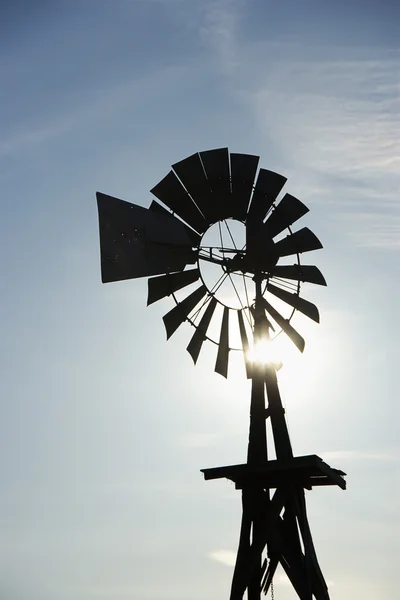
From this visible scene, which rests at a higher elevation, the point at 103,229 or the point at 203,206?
the point at 203,206

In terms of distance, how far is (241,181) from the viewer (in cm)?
1328

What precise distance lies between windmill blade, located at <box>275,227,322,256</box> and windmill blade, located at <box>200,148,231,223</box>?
1.07 m

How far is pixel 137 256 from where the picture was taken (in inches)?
489

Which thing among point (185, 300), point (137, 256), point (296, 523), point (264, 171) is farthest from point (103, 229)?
point (296, 523)

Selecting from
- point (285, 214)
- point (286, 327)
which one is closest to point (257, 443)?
point (286, 327)

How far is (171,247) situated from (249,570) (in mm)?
4984

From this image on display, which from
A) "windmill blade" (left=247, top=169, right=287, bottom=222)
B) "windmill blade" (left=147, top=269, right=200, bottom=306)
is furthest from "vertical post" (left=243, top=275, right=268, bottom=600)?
"windmill blade" (left=247, top=169, right=287, bottom=222)

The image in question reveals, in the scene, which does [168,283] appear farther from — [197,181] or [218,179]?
[218,179]

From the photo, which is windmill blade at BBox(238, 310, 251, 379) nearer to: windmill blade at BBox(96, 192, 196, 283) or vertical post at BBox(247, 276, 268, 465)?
vertical post at BBox(247, 276, 268, 465)

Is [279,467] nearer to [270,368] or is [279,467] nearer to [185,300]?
[270,368]

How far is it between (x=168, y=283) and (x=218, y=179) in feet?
6.27

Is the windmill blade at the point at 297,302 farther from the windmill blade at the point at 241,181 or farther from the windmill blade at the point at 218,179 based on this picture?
the windmill blade at the point at 218,179

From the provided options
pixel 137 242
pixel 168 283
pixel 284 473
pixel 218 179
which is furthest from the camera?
pixel 218 179

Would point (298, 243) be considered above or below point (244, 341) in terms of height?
above
